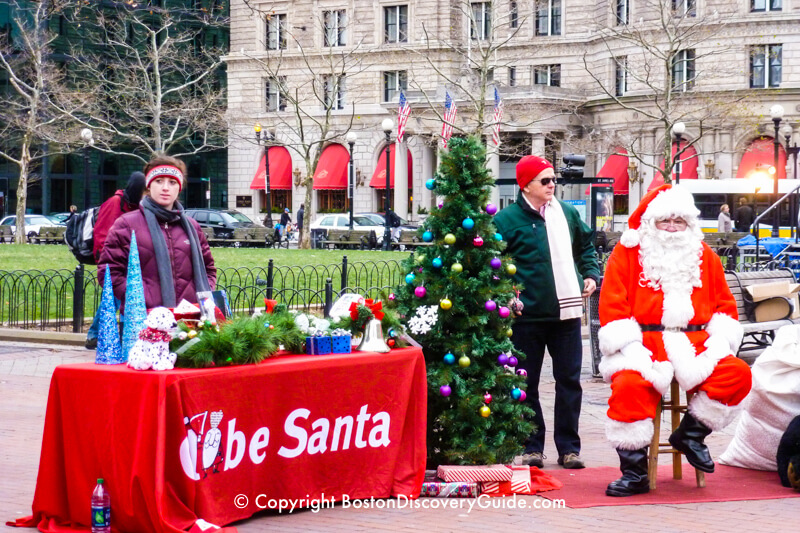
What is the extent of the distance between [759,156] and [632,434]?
45144 mm

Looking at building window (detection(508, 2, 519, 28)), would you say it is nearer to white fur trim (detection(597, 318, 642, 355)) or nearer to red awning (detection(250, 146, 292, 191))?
red awning (detection(250, 146, 292, 191))

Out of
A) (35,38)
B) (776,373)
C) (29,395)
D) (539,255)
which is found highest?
(35,38)

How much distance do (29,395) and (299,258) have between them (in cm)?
2022

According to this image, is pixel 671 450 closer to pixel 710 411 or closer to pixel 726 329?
pixel 710 411

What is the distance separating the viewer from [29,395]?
11.2 m

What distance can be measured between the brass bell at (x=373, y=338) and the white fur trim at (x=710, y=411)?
197 cm

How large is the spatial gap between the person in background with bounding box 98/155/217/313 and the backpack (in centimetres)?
398

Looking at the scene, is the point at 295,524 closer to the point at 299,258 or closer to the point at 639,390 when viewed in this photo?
the point at 639,390

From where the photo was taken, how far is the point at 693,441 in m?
7.14

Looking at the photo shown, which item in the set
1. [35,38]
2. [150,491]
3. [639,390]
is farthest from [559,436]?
[35,38]

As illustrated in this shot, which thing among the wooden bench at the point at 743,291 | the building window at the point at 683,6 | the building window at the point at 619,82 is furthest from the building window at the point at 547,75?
the wooden bench at the point at 743,291

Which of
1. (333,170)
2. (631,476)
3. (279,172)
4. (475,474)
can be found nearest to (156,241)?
(475,474)

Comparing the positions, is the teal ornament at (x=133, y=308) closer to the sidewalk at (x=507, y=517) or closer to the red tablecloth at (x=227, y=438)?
the red tablecloth at (x=227, y=438)

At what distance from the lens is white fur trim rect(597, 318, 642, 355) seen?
7.14m
